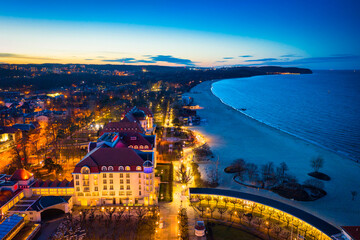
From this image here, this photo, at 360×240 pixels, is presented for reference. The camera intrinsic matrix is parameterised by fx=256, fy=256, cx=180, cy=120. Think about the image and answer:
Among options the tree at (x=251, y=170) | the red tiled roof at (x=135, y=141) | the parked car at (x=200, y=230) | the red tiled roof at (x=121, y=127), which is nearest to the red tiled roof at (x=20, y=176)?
the red tiled roof at (x=135, y=141)

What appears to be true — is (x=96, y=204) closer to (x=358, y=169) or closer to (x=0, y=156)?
(x=0, y=156)

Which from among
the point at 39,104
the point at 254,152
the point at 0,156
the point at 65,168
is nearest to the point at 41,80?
the point at 39,104

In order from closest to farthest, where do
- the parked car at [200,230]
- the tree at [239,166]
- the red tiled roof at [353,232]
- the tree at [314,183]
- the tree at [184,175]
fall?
the red tiled roof at [353,232]
the parked car at [200,230]
the tree at [314,183]
the tree at [184,175]
the tree at [239,166]

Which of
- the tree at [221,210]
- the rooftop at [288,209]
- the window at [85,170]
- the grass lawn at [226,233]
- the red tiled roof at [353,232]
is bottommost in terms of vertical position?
the grass lawn at [226,233]

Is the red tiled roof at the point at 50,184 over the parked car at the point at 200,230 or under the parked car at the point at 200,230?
Result: over

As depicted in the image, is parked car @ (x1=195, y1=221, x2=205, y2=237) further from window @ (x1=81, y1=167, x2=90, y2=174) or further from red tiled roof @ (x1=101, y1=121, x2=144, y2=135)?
red tiled roof @ (x1=101, y1=121, x2=144, y2=135)

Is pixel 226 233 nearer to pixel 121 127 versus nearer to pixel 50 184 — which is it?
pixel 50 184

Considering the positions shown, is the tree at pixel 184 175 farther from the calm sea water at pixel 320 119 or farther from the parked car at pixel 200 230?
the calm sea water at pixel 320 119

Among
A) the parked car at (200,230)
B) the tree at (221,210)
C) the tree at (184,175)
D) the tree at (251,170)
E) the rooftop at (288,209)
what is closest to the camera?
the rooftop at (288,209)
